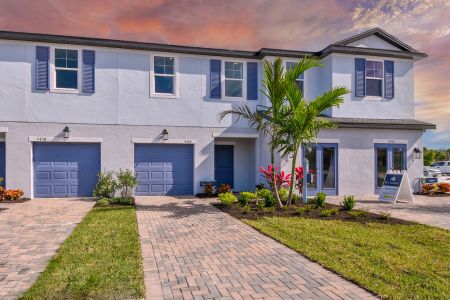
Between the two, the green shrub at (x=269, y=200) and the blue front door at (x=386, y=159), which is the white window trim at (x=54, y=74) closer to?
the green shrub at (x=269, y=200)

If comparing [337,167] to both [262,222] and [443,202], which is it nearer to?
[443,202]

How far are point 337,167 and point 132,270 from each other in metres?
11.5

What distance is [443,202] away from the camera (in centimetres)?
1252

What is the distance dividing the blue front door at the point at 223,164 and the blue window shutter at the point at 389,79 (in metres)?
7.97

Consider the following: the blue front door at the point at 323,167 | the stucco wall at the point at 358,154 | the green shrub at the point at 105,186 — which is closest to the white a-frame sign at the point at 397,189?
the stucco wall at the point at 358,154

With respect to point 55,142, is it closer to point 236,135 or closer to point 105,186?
point 105,186

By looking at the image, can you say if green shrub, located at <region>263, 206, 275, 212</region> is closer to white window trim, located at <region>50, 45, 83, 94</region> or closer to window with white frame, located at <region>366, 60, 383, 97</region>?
window with white frame, located at <region>366, 60, 383, 97</region>

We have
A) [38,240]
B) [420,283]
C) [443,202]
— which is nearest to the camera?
[420,283]

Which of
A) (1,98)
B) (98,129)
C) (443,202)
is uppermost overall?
(1,98)

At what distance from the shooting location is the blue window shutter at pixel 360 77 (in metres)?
15.2

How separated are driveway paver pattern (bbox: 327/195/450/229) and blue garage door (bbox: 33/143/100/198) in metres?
9.92

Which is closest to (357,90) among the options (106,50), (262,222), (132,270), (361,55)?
(361,55)

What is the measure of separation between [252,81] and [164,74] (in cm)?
403

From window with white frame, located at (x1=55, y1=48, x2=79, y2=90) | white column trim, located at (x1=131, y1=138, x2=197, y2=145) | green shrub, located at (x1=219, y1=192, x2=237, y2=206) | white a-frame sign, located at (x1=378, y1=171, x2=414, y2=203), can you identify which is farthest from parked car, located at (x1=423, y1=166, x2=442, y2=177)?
window with white frame, located at (x1=55, y1=48, x2=79, y2=90)
